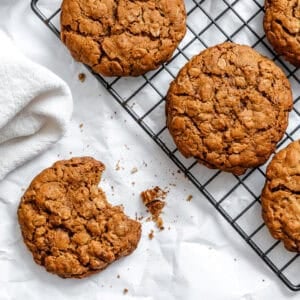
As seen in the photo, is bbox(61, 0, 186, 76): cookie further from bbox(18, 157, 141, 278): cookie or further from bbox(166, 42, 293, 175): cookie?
bbox(18, 157, 141, 278): cookie

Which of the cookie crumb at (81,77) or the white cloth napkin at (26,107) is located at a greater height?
Result: the cookie crumb at (81,77)

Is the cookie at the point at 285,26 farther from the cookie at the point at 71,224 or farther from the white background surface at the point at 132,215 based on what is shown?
the cookie at the point at 71,224

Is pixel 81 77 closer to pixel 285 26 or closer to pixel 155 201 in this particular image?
pixel 155 201

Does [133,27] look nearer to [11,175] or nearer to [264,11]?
[264,11]

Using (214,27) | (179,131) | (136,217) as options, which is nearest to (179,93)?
(179,131)

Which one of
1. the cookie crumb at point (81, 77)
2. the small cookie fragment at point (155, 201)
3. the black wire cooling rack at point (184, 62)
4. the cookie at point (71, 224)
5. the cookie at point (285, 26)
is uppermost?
the cookie at point (285, 26)

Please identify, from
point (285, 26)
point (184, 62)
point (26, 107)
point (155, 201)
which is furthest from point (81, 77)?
point (285, 26)

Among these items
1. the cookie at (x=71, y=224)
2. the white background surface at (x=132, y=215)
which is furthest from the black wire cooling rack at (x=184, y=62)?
the cookie at (x=71, y=224)

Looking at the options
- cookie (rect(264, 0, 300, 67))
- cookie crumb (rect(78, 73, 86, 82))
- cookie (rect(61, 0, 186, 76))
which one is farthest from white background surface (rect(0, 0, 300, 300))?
cookie (rect(264, 0, 300, 67))
